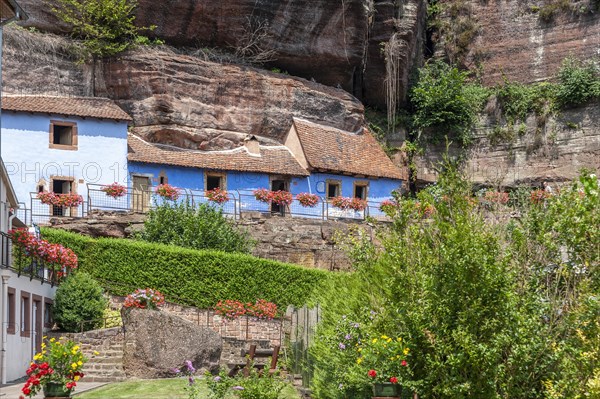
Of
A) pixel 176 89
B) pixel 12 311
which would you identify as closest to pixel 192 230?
pixel 176 89

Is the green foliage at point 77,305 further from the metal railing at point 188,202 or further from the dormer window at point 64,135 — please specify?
the dormer window at point 64,135

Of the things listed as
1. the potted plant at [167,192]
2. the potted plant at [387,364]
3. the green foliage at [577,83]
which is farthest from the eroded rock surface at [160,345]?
the green foliage at [577,83]

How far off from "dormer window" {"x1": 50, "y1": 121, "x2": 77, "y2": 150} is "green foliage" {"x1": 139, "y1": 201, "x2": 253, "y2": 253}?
197 inches

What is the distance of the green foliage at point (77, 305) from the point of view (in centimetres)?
3288

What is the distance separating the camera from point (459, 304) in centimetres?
1794

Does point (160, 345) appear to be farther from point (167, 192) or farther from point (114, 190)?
point (167, 192)

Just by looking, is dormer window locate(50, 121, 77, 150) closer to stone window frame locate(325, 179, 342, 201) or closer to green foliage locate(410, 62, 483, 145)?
stone window frame locate(325, 179, 342, 201)

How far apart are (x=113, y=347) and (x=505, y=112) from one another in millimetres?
28026

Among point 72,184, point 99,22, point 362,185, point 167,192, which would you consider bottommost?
point 167,192

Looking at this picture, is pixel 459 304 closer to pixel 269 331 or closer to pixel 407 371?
pixel 407 371

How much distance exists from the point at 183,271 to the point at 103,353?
294 inches

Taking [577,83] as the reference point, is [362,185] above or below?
below

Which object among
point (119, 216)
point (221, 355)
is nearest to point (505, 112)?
point (119, 216)

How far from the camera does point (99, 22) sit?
46.5m
